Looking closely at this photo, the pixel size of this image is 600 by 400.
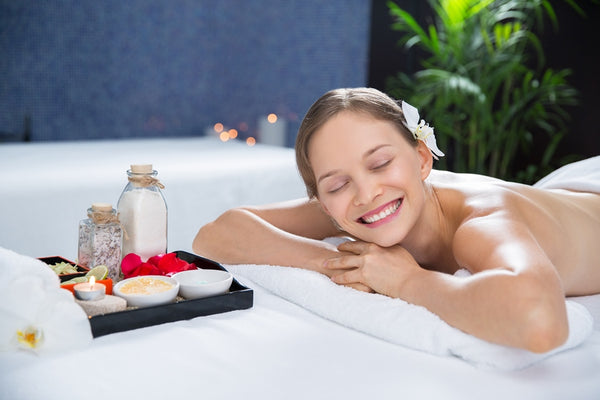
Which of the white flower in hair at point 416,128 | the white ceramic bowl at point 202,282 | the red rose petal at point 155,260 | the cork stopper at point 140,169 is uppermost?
the white flower in hair at point 416,128

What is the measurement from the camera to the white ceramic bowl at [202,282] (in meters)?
1.10

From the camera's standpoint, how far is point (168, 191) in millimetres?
2371

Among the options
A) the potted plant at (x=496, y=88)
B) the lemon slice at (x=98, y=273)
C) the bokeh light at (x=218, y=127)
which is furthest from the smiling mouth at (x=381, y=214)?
the bokeh light at (x=218, y=127)

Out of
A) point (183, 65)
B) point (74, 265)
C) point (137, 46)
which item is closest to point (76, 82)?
point (137, 46)

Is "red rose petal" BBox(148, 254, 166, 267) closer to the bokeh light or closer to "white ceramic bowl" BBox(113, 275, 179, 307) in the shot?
"white ceramic bowl" BBox(113, 275, 179, 307)

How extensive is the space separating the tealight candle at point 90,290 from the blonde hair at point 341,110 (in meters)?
0.52

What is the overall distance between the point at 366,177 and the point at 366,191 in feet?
0.10

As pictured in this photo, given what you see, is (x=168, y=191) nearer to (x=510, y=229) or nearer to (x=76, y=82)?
(x=510, y=229)

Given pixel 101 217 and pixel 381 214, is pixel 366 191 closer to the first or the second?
pixel 381 214

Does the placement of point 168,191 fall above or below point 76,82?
below

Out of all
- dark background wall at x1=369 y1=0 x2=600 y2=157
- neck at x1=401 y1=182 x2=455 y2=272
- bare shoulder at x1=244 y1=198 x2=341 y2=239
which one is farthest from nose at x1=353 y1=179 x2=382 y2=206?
dark background wall at x1=369 y1=0 x2=600 y2=157

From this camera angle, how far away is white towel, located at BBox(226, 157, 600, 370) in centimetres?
93

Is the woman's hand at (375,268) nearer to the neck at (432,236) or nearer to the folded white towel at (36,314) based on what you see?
the neck at (432,236)

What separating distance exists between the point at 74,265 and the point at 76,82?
3226 millimetres
